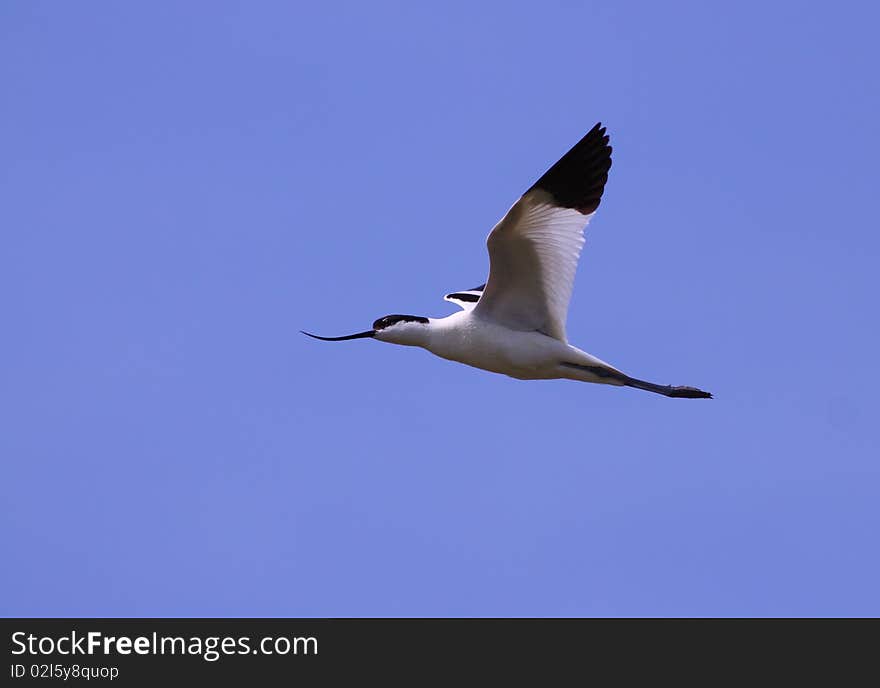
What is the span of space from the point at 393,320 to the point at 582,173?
8.30 feet

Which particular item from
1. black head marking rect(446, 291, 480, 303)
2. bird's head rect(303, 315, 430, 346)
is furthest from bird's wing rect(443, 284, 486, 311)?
bird's head rect(303, 315, 430, 346)

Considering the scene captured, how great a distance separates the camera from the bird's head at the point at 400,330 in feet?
75.8

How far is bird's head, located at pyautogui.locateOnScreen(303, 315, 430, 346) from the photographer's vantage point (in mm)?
23109

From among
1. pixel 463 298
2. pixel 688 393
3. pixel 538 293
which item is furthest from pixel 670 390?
pixel 463 298

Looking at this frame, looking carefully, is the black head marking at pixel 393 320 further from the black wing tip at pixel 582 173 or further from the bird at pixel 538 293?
the black wing tip at pixel 582 173

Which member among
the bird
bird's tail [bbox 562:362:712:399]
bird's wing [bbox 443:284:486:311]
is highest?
bird's wing [bbox 443:284:486:311]

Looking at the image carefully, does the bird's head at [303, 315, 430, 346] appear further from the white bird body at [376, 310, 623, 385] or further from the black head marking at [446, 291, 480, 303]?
the black head marking at [446, 291, 480, 303]

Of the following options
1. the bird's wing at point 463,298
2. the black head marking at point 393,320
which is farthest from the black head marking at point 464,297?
the black head marking at point 393,320

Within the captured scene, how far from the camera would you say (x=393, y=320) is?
2338cm

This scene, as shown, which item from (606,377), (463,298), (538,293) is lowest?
(606,377)

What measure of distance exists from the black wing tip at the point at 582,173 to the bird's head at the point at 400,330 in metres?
1.96

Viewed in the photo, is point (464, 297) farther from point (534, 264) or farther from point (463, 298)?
point (534, 264)

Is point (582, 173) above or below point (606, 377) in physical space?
above
